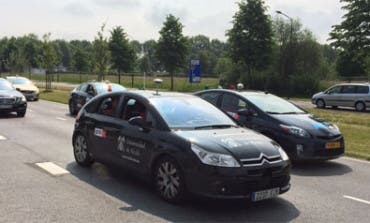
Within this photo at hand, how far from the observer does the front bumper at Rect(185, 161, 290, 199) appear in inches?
237

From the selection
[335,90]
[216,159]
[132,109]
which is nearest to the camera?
[216,159]

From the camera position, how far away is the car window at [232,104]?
426 inches

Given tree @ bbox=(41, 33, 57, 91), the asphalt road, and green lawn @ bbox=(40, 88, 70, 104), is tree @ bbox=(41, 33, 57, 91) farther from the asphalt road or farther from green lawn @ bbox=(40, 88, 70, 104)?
the asphalt road

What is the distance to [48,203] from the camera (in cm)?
652

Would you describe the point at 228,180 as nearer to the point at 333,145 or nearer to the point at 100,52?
the point at 333,145

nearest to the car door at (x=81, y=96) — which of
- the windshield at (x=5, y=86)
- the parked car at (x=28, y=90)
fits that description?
the windshield at (x=5, y=86)

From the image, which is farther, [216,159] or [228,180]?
[216,159]

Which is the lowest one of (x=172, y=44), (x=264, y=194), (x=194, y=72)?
(x=264, y=194)

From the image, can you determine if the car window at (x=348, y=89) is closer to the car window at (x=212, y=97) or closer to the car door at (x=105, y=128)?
the car window at (x=212, y=97)

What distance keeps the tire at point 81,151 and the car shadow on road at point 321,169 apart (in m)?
3.57

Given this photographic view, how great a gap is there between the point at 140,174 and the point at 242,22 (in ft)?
134

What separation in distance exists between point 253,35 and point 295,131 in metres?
37.6

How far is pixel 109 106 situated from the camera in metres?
8.41

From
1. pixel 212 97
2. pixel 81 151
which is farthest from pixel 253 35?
pixel 81 151
